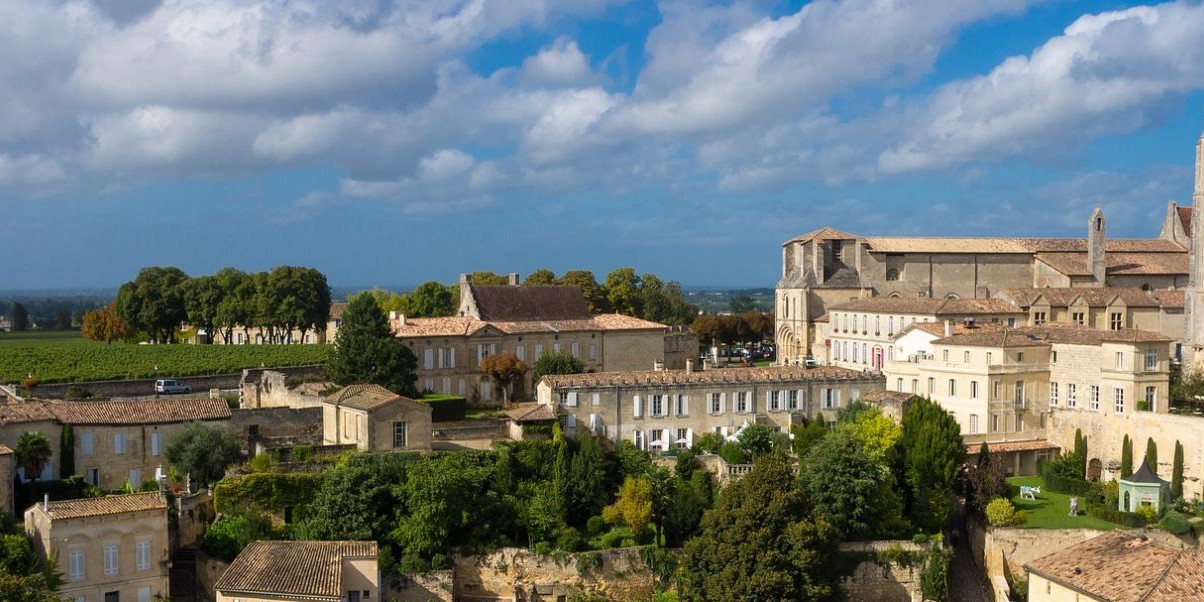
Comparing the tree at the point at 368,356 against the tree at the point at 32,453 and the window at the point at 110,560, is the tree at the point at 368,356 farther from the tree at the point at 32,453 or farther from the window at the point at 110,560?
the window at the point at 110,560

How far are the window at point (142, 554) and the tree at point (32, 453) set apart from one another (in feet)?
18.4

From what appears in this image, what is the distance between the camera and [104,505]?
32.7 metres

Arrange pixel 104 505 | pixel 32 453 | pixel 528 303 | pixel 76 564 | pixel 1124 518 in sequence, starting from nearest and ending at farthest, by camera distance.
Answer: pixel 76 564
pixel 104 505
pixel 32 453
pixel 1124 518
pixel 528 303

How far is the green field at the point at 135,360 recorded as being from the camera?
51.2 metres

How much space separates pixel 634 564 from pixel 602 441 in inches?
264

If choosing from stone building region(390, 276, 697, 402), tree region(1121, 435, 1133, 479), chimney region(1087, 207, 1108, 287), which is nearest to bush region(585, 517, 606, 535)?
stone building region(390, 276, 697, 402)

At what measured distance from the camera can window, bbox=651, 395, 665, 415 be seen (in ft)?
A: 143

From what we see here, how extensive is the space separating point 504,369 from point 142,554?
1998cm

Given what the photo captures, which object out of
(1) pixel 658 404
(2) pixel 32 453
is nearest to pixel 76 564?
(2) pixel 32 453

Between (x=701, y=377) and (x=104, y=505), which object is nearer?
(x=104, y=505)

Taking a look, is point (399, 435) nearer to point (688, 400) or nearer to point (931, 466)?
point (688, 400)

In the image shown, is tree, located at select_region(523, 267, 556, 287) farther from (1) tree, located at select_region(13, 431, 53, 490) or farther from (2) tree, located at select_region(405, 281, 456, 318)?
(1) tree, located at select_region(13, 431, 53, 490)

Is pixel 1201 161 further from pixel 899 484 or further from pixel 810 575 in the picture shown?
pixel 810 575

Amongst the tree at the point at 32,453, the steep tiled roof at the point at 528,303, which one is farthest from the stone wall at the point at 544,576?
the steep tiled roof at the point at 528,303
